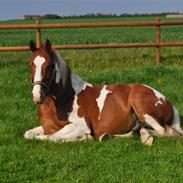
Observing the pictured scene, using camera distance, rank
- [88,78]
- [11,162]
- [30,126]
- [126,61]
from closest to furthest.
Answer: [11,162] < [30,126] < [88,78] < [126,61]

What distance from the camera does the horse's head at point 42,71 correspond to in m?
7.15

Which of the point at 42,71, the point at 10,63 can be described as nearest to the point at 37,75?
Answer: the point at 42,71

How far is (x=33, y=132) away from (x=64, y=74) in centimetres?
88

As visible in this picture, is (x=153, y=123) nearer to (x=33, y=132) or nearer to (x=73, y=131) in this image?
(x=73, y=131)

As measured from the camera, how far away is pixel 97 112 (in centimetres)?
785

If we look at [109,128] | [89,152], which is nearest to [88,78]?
[109,128]

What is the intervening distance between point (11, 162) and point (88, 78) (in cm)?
581

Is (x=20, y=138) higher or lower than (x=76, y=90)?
lower

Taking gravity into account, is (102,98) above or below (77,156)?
above

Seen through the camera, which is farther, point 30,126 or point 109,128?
point 30,126

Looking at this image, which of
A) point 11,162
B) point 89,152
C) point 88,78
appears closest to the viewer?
point 11,162

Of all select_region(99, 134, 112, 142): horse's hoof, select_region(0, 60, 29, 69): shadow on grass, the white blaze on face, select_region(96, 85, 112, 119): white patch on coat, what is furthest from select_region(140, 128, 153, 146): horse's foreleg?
select_region(0, 60, 29, 69): shadow on grass

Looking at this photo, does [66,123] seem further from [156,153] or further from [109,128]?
[156,153]

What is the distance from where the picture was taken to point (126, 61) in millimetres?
15398
